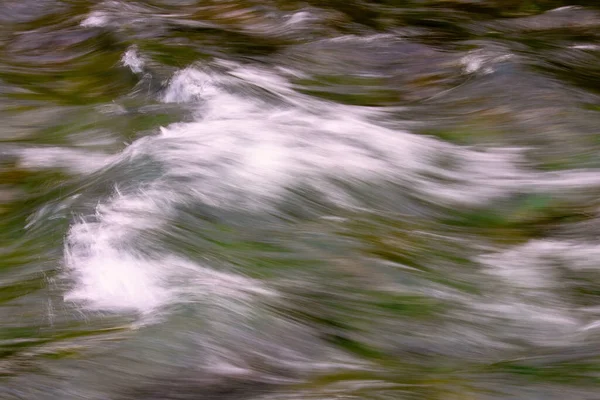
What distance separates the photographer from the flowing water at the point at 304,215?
2.56m

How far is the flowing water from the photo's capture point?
8.40 ft

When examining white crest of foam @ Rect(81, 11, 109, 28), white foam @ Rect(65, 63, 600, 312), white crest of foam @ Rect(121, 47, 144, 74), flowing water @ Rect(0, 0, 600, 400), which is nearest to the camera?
flowing water @ Rect(0, 0, 600, 400)

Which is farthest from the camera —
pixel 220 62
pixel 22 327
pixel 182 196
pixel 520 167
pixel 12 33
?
pixel 12 33

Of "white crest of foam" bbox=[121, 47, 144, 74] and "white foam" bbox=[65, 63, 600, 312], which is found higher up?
"white crest of foam" bbox=[121, 47, 144, 74]

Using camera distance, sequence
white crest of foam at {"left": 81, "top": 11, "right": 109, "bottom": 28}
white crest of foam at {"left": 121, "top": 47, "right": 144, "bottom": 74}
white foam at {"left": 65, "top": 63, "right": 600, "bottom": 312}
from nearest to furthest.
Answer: white foam at {"left": 65, "top": 63, "right": 600, "bottom": 312} → white crest of foam at {"left": 121, "top": 47, "right": 144, "bottom": 74} → white crest of foam at {"left": 81, "top": 11, "right": 109, "bottom": 28}

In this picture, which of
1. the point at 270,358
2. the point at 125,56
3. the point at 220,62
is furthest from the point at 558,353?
the point at 125,56

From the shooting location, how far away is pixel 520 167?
4.05m

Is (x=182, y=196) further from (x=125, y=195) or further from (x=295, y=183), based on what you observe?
(x=295, y=183)

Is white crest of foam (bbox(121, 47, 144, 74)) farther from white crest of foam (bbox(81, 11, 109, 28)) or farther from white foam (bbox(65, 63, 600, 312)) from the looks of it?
white crest of foam (bbox(81, 11, 109, 28))

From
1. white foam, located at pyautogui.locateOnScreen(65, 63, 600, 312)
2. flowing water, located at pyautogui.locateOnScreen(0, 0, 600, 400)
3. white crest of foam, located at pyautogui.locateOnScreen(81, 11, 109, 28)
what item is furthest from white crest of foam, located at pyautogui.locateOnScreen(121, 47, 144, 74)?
white crest of foam, located at pyautogui.locateOnScreen(81, 11, 109, 28)

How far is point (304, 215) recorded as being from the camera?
140 inches

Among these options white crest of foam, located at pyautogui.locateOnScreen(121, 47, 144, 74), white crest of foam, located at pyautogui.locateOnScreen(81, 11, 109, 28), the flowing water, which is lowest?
the flowing water

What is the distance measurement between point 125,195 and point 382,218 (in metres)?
1.06

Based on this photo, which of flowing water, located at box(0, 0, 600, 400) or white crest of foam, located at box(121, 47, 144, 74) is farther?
white crest of foam, located at box(121, 47, 144, 74)
